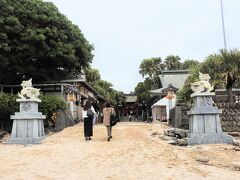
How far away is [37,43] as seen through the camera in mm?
28406

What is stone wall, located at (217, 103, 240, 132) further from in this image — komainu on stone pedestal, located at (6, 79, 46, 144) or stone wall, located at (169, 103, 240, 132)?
komainu on stone pedestal, located at (6, 79, 46, 144)

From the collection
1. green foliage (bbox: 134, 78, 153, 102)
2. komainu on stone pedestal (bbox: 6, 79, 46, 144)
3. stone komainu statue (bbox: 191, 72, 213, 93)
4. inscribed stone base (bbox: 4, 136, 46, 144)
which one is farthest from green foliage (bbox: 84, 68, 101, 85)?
stone komainu statue (bbox: 191, 72, 213, 93)

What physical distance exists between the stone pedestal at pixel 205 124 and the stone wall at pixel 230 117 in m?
9.08

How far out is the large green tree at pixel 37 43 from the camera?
2794cm

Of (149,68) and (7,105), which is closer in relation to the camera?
(7,105)

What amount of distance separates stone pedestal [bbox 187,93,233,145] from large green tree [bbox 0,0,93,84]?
47.0 ft

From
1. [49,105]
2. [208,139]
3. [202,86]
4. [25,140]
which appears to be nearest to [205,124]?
[208,139]

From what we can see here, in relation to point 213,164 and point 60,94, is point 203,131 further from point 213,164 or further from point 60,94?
point 60,94

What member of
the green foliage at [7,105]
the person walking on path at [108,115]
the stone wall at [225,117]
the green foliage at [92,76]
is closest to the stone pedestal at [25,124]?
the person walking on path at [108,115]

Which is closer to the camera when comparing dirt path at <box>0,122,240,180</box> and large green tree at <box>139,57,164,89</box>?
dirt path at <box>0,122,240,180</box>

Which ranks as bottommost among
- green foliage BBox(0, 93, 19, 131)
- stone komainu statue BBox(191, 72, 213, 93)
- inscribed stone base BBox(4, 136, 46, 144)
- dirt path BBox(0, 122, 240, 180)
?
dirt path BBox(0, 122, 240, 180)

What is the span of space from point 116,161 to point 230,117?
52.3 feet

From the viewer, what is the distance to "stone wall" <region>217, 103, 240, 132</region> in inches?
1025

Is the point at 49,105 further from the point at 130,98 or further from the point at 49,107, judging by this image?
the point at 130,98
